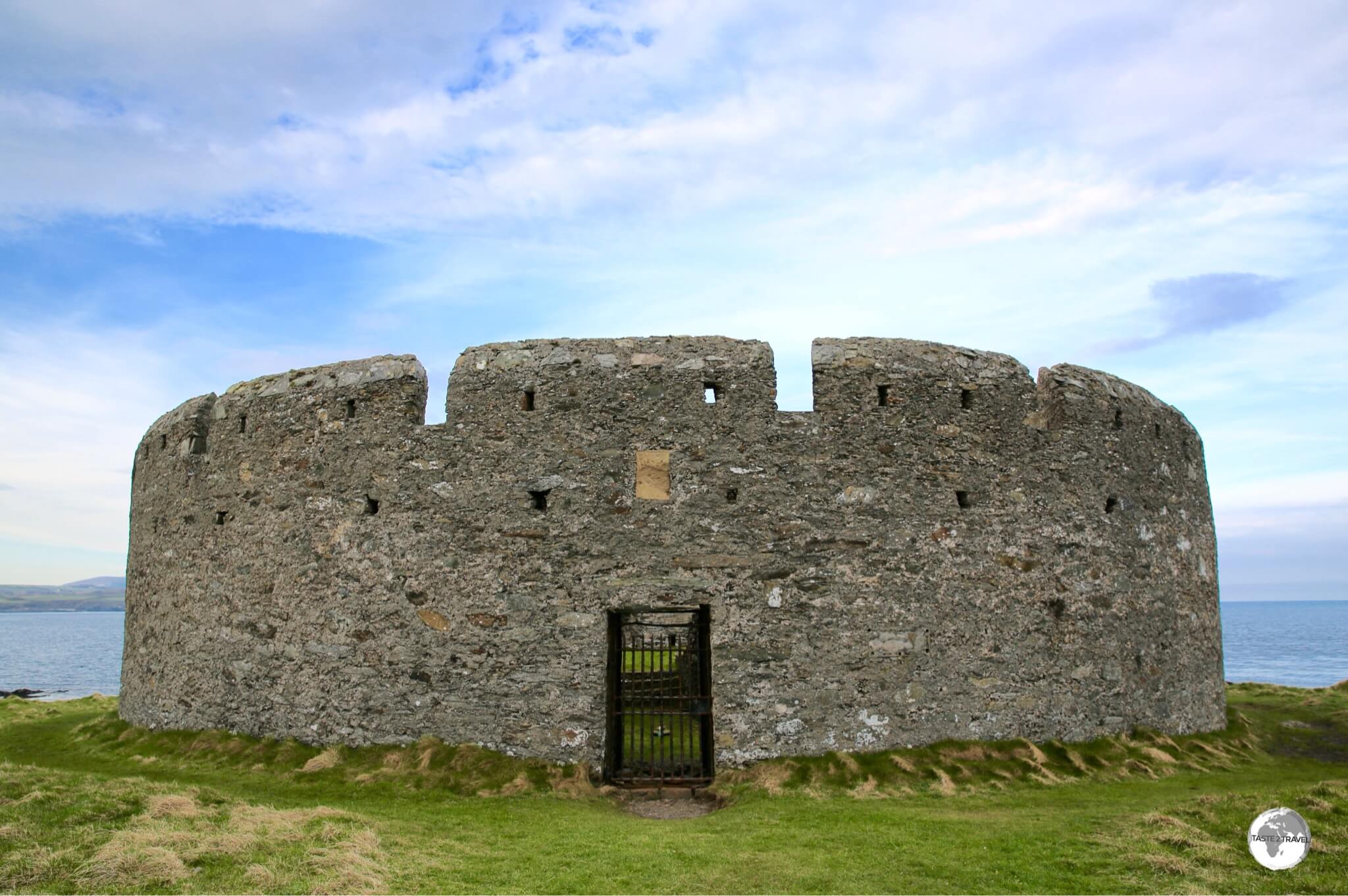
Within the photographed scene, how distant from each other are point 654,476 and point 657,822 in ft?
12.4

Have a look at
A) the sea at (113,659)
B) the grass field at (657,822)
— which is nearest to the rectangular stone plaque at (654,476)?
the grass field at (657,822)

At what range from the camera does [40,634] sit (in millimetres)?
117188

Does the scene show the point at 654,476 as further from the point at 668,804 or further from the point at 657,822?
the point at 657,822

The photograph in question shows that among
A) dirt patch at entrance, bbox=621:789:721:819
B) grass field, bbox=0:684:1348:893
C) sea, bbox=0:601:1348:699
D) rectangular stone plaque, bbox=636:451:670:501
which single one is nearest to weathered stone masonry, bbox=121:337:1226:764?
rectangular stone plaque, bbox=636:451:670:501

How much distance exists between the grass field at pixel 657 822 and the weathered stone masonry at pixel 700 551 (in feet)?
1.51

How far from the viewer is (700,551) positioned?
10.2 m

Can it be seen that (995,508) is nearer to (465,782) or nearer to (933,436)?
(933,436)

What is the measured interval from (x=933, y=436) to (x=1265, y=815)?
5076 mm

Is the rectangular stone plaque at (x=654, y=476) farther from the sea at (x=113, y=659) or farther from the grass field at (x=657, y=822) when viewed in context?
the sea at (x=113, y=659)

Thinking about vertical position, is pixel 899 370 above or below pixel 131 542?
above

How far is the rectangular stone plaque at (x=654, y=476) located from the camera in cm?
1040

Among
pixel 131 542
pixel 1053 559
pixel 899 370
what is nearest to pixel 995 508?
pixel 1053 559

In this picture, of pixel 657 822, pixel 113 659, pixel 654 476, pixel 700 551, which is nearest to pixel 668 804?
pixel 657 822

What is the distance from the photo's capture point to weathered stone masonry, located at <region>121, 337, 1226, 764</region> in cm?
1012
